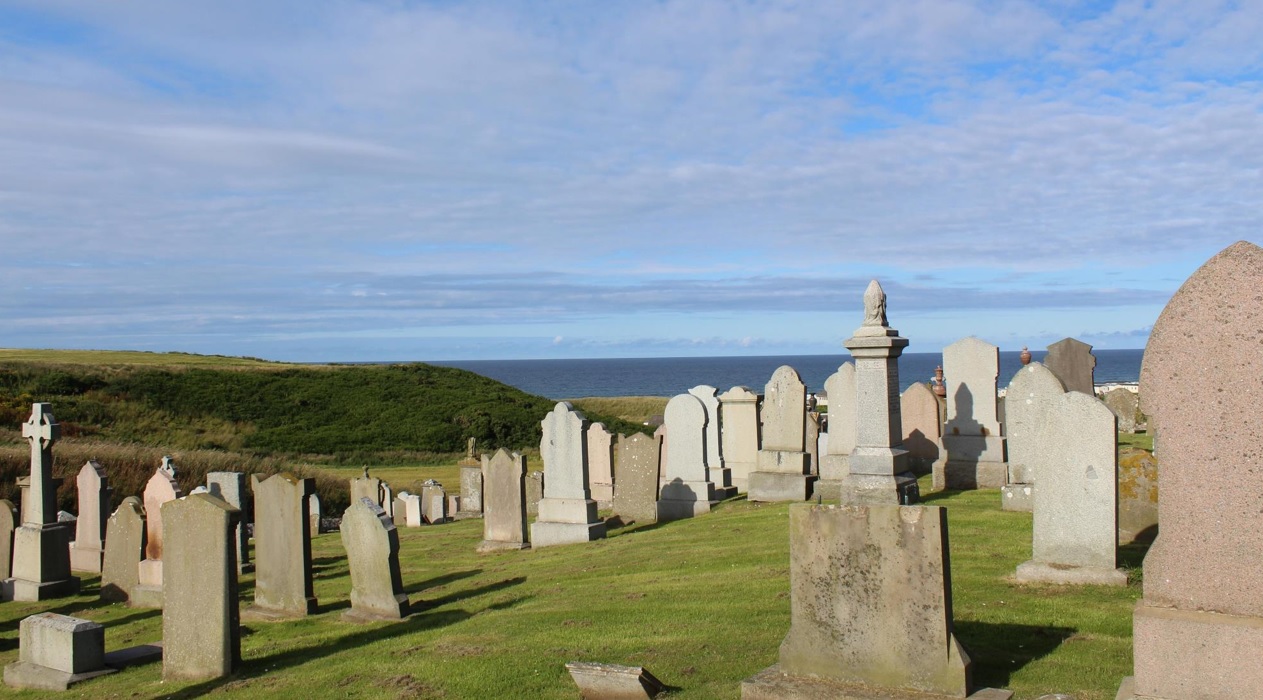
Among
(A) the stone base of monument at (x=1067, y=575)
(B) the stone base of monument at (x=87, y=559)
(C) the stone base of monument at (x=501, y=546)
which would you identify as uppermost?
(A) the stone base of monument at (x=1067, y=575)

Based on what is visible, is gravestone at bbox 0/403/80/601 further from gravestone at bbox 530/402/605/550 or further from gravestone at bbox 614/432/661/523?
gravestone at bbox 614/432/661/523

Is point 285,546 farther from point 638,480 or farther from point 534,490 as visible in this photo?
point 534,490

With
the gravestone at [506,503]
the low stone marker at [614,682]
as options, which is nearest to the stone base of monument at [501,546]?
the gravestone at [506,503]

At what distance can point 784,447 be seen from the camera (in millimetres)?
16609

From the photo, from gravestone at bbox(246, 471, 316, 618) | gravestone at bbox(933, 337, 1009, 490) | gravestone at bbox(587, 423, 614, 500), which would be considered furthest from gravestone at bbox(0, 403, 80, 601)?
gravestone at bbox(933, 337, 1009, 490)

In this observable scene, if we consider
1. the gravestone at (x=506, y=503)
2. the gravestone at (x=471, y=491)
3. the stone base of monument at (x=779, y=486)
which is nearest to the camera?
the gravestone at (x=506, y=503)

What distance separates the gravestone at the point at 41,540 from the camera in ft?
45.6

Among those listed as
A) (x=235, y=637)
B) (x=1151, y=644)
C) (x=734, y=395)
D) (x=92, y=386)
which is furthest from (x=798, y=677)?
(x=92, y=386)

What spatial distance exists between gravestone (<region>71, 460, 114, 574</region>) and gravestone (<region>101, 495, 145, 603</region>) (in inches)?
109

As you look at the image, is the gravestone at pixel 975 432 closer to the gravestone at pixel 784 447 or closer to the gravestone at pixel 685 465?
the gravestone at pixel 784 447

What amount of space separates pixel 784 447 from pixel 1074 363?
499 cm

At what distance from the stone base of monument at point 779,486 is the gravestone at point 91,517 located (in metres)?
10.6

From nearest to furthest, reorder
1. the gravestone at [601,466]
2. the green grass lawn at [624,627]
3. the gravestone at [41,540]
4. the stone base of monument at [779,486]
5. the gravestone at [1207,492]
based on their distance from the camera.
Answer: the gravestone at [1207,492], the green grass lawn at [624,627], the gravestone at [41,540], the stone base of monument at [779,486], the gravestone at [601,466]

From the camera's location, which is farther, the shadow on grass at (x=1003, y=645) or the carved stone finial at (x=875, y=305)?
the carved stone finial at (x=875, y=305)
